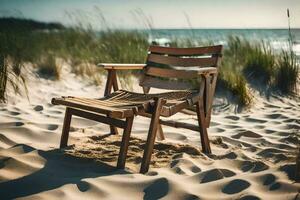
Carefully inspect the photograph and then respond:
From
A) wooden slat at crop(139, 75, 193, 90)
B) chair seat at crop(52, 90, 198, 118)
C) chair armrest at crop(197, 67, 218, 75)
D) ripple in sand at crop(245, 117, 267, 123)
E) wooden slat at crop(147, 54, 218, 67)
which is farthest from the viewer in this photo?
ripple in sand at crop(245, 117, 267, 123)

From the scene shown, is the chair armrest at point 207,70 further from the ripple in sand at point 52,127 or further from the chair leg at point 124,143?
the ripple in sand at point 52,127

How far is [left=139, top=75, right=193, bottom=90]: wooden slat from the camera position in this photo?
3.77 metres

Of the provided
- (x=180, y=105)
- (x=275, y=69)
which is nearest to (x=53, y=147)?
(x=180, y=105)

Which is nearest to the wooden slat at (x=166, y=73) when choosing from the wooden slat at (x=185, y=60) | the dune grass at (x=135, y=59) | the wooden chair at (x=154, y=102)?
the wooden chair at (x=154, y=102)

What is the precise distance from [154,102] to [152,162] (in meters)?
0.54

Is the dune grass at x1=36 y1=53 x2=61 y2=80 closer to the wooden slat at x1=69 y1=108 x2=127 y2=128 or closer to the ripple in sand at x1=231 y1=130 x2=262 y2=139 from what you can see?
the wooden slat at x1=69 y1=108 x2=127 y2=128

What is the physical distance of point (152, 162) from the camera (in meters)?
3.02

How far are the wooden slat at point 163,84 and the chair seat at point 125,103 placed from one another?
0.25 meters

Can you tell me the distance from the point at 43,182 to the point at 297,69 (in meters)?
4.58

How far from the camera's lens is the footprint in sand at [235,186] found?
7.89 feet

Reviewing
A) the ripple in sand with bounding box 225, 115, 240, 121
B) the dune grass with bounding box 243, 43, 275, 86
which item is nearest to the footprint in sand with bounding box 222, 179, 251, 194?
the ripple in sand with bounding box 225, 115, 240, 121

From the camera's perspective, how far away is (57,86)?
19.7ft

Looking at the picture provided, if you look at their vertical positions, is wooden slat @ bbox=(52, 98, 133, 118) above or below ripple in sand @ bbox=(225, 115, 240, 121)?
above

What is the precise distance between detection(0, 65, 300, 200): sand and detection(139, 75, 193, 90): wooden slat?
49cm
